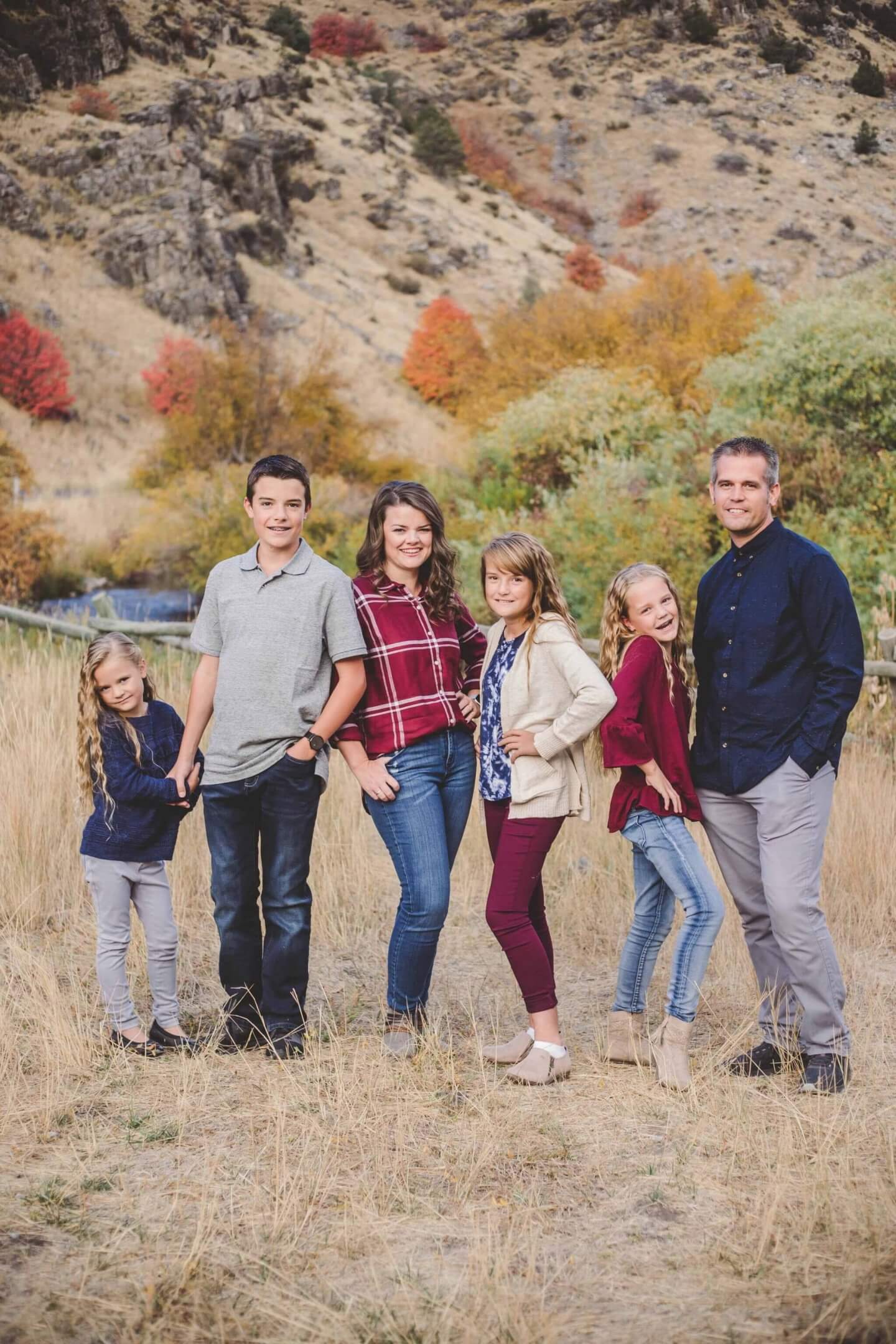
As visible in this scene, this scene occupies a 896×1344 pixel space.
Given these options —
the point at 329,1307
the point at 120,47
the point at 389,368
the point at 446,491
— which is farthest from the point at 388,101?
the point at 329,1307

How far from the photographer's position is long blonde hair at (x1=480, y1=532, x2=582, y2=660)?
11.9 ft

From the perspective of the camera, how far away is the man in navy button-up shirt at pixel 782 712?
3434 mm

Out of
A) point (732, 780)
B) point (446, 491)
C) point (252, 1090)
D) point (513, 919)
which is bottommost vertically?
point (252, 1090)

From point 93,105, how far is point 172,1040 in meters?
45.8

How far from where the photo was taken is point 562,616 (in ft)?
12.1

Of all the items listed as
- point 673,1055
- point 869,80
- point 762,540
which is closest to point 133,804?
point 673,1055

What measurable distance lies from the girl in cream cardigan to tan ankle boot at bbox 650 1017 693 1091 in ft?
0.96

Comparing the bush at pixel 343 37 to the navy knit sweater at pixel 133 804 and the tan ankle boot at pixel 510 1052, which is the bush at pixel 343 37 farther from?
the tan ankle boot at pixel 510 1052

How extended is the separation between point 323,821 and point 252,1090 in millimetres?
2837

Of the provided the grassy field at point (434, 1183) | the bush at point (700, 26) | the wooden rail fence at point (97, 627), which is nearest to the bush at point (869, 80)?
the bush at point (700, 26)

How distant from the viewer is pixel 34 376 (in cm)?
2919

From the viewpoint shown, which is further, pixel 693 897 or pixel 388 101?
pixel 388 101

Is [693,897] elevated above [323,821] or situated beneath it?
elevated above

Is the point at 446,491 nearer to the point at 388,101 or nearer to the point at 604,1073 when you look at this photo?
the point at 604,1073
